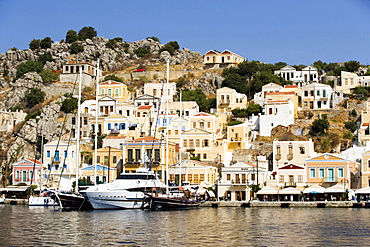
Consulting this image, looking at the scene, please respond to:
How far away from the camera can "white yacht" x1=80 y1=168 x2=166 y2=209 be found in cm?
5656

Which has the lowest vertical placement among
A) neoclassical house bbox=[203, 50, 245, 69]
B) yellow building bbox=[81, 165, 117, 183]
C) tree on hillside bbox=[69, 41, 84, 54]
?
yellow building bbox=[81, 165, 117, 183]

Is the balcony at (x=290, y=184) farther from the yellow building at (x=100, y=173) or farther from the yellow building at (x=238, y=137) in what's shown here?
the yellow building at (x=100, y=173)

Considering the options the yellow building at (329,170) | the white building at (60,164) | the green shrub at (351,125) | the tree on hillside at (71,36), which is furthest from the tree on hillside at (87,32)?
the yellow building at (329,170)

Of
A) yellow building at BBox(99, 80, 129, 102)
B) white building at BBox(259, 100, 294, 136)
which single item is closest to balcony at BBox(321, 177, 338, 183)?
white building at BBox(259, 100, 294, 136)

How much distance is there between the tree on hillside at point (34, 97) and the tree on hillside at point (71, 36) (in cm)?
4637

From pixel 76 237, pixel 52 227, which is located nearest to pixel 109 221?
pixel 52 227

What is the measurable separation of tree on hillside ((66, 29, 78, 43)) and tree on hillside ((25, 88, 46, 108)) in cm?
4637

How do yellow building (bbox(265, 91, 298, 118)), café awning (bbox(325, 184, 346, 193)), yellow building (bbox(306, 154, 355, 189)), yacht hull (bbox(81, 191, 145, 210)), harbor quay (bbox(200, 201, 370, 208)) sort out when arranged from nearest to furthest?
yacht hull (bbox(81, 191, 145, 210)), harbor quay (bbox(200, 201, 370, 208)), café awning (bbox(325, 184, 346, 193)), yellow building (bbox(306, 154, 355, 189)), yellow building (bbox(265, 91, 298, 118))

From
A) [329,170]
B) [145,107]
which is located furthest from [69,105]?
[329,170]

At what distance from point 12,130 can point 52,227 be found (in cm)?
6153

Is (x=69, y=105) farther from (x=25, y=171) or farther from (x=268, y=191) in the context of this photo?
(x=268, y=191)

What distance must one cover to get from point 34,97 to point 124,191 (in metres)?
60.6

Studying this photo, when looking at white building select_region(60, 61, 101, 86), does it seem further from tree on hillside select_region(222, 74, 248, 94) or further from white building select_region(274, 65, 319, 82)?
white building select_region(274, 65, 319, 82)

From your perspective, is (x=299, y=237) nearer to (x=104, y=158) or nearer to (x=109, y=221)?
(x=109, y=221)
